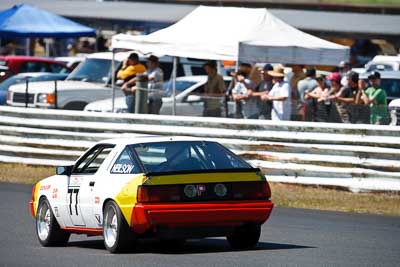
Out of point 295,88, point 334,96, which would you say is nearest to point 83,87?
point 295,88

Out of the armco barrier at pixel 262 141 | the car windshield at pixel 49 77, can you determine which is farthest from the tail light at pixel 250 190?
the car windshield at pixel 49 77

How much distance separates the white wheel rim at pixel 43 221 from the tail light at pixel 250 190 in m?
2.27

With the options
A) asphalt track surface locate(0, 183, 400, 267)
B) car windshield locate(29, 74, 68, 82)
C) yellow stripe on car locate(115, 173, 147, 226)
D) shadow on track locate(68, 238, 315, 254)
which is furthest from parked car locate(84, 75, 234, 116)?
yellow stripe on car locate(115, 173, 147, 226)

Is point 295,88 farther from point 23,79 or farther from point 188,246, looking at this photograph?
point 188,246

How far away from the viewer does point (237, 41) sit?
20.5 metres

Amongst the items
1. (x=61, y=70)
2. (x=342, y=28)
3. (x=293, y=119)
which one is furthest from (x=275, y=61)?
(x=342, y=28)

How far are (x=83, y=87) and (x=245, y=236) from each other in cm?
1367

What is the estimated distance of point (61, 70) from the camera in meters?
30.4

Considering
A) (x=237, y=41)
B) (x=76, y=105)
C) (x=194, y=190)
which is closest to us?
(x=194, y=190)

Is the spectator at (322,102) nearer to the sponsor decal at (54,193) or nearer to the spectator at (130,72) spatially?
the spectator at (130,72)

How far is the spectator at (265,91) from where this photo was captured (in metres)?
18.1

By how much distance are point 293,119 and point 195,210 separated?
8.52 m

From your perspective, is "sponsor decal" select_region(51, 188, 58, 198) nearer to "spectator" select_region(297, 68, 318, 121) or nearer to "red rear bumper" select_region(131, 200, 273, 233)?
"red rear bumper" select_region(131, 200, 273, 233)

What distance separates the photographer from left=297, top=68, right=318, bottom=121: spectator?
17578mm
